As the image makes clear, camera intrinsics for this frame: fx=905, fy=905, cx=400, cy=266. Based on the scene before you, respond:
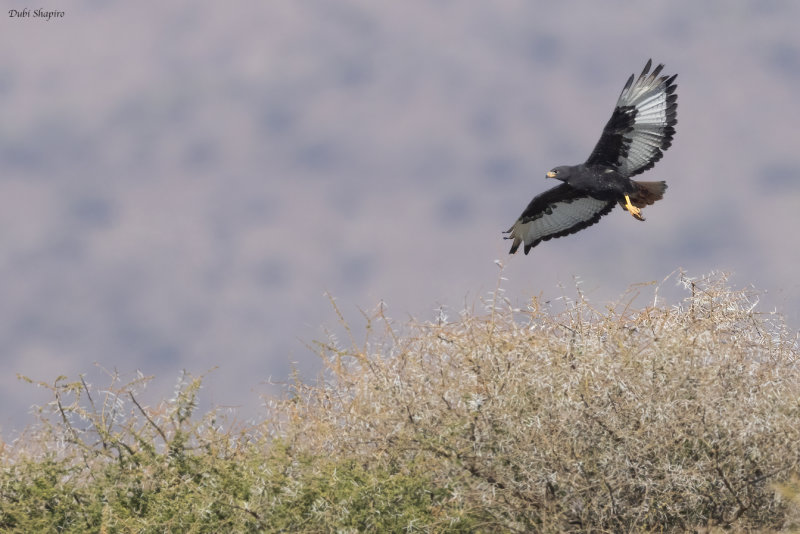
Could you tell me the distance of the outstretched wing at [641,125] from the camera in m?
11.1

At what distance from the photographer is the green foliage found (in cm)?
616

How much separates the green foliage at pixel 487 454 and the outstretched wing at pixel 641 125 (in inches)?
172

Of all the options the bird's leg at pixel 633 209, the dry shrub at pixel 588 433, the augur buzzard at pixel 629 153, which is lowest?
the dry shrub at pixel 588 433

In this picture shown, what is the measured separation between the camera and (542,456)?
609 cm

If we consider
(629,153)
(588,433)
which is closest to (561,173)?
(629,153)

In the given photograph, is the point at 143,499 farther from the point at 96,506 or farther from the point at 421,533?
the point at 421,533

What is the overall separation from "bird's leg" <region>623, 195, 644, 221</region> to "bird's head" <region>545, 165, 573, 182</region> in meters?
0.80

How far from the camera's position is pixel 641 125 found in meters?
11.3

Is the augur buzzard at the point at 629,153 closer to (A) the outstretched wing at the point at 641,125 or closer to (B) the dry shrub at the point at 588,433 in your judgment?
(A) the outstretched wing at the point at 641,125

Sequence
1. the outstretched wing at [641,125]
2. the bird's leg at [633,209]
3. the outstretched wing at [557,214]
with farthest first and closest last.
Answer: the outstretched wing at [557,214], the bird's leg at [633,209], the outstretched wing at [641,125]

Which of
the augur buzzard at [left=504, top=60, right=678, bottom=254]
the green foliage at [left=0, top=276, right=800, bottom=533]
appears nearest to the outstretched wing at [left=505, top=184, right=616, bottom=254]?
the augur buzzard at [left=504, top=60, right=678, bottom=254]

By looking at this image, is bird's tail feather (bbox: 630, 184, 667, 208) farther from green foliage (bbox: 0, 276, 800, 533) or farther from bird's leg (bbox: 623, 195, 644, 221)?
green foliage (bbox: 0, 276, 800, 533)

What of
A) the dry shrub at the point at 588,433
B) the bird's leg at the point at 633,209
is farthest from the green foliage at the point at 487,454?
the bird's leg at the point at 633,209

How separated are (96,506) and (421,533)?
2.71 metres
